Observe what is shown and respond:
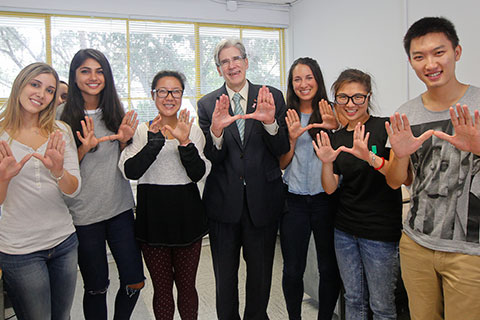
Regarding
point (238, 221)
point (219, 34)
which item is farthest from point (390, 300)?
point (219, 34)

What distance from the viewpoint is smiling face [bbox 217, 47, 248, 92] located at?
1966mm

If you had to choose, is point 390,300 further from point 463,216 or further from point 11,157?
point 11,157

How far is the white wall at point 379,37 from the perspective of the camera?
296 centimetres

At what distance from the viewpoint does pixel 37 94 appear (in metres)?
1.67

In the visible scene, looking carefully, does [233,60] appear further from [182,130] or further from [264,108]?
[182,130]

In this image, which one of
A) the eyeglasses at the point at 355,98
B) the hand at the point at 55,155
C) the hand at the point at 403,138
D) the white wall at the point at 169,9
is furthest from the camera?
the white wall at the point at 169,9

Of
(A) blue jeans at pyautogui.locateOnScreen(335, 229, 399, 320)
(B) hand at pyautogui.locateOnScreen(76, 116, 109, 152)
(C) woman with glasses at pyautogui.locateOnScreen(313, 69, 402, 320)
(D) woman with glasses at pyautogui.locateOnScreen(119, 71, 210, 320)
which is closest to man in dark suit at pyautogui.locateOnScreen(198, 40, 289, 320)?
(D) woman with glasses at pyautogui.locateOnScreen(119, 71, 210, 320)

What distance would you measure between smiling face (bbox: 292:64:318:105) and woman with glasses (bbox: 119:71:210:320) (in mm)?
686

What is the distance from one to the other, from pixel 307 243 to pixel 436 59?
119 centimetres

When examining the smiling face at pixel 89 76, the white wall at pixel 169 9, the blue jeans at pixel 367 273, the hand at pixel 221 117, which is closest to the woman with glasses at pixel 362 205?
the blue jeans at pixel 367 273

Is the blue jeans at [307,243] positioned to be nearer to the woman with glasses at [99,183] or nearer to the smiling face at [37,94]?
the woman with glasses at [99,183]

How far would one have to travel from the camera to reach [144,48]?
4531 mm

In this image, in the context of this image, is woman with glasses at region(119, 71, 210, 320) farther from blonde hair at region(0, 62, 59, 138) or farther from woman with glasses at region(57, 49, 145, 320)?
blonde hair at region(0, 62, 59, 138)

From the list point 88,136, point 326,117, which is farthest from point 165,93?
point 326,117
